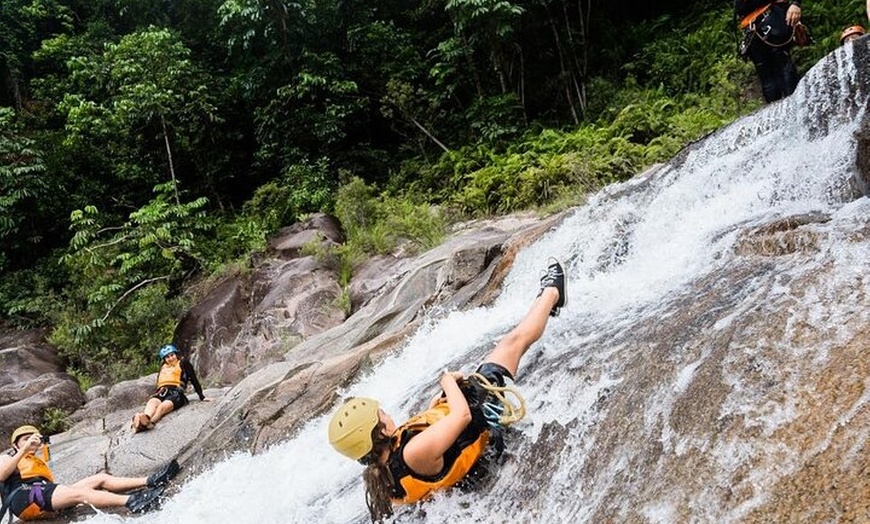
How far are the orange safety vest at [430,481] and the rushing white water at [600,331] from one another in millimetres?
136

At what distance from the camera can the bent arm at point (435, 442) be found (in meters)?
3.22

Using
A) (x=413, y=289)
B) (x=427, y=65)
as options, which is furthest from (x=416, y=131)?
(x=413, y=289)

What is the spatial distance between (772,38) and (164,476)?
8182mm

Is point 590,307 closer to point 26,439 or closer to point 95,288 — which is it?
point 26,439

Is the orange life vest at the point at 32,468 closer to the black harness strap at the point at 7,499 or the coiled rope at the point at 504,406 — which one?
the black harness strap at the point at 7,499

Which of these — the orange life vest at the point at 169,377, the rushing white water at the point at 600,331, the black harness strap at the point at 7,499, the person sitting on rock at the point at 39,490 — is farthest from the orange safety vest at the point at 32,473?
the orange life vest at the point at 169,377

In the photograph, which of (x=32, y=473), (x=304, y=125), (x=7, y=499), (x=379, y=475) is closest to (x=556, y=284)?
(x=379, y=475)

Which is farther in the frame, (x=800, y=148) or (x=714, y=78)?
(x=714, y=78)

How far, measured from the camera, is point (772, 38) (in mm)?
6395

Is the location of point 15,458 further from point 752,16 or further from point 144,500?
point 752,16

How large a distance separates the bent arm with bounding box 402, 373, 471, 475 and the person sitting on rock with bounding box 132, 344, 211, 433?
22.8ft

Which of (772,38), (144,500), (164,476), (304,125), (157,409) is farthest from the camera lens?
(304,125)

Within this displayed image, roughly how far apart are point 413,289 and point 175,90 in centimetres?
1210

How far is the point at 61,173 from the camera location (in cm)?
1872
